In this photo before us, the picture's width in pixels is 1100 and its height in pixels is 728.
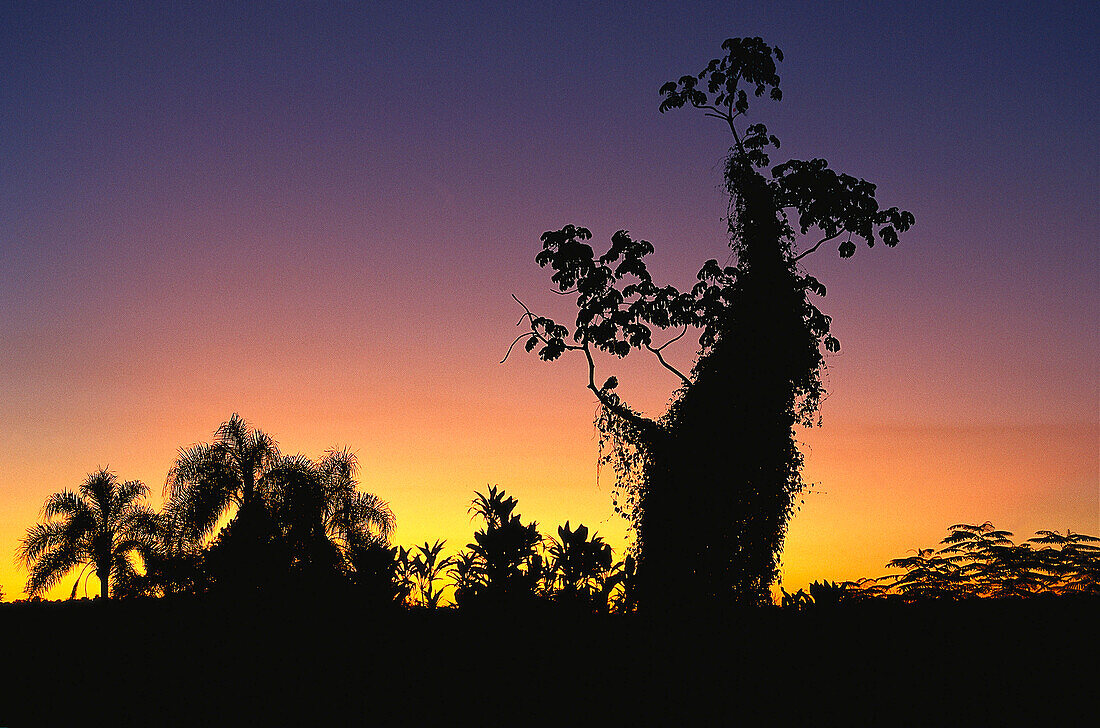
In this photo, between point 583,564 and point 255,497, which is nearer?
point 583,564

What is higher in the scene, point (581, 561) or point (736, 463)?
point (736, 463)

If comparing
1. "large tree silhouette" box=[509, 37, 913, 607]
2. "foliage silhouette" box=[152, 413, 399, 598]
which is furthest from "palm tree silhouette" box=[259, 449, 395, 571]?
"large tree silhouette" box=[509, 37, 913, 607]

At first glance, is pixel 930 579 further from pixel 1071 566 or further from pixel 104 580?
pixel 104 580

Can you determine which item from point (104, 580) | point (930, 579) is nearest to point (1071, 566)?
point (930, 579)

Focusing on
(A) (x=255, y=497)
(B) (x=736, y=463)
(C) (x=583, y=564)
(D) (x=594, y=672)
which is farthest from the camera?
(A) (x=255, y=497)

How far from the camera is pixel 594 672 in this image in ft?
31.0

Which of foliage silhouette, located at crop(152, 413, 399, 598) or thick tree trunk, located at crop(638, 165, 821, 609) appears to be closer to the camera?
thick tree trunk, located at crop(638, 165, 821, 609)

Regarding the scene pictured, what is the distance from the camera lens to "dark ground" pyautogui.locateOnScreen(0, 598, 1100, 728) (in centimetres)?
892

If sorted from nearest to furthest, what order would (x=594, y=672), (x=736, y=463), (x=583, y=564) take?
(x=594, y=672) < (x=583, y=564) < (x=736, y=463)

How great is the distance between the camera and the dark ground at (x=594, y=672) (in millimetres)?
8922

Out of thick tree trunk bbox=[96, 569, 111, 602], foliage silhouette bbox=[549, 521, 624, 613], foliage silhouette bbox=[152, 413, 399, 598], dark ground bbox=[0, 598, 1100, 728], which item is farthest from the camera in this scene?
thick tree trunk bbox=[96, 569, 111, 602]

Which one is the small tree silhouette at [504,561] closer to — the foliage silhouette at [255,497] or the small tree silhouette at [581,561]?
the small tree silhouette at [581,561]

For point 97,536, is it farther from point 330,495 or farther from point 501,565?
point 501,565

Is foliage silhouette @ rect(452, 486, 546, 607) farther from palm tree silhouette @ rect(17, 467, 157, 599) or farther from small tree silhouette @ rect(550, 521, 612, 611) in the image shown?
palm tree silhouette @ rect(17, 467, 157, 599)
